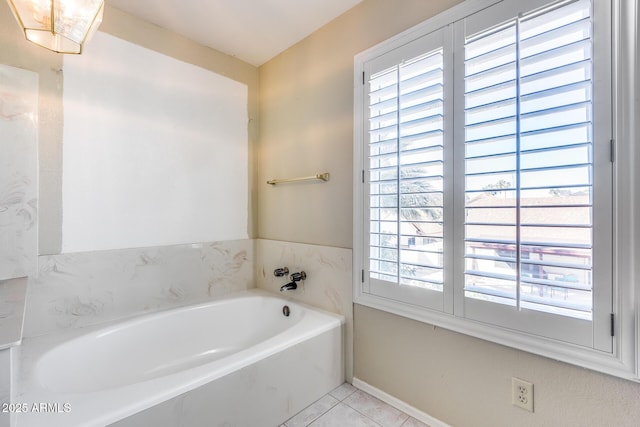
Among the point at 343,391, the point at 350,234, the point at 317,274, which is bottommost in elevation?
the point at 343,391

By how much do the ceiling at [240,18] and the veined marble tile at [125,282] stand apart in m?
1.58

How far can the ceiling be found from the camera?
5.94 ft

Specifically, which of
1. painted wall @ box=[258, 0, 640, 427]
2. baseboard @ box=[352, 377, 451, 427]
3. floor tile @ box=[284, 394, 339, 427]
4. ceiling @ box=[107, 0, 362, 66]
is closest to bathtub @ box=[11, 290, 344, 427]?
floor tile @ box=[284, 394, 339, 427]

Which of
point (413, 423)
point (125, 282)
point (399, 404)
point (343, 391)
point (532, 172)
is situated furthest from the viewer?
point (125, 282)

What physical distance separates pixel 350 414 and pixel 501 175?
1.45 m

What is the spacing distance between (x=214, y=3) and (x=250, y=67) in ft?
2.48

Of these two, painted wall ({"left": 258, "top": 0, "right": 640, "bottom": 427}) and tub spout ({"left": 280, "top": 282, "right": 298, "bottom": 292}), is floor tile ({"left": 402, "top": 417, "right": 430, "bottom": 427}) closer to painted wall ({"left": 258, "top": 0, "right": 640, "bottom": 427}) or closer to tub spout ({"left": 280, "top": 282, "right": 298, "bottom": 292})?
painted wall ({"left": 258, "top": 0, "right": 640, "bottom": 427})

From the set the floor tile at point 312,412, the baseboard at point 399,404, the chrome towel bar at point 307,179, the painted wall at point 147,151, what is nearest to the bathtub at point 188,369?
the floor tile at point 312,412

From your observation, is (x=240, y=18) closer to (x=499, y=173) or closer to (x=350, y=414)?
(x=499, y=173)

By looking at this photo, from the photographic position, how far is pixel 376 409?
63.5 inches

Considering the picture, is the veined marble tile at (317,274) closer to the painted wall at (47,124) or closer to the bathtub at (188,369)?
the bathtub at (188,369)

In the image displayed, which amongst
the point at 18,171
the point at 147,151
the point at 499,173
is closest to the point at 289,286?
the point at 147,151

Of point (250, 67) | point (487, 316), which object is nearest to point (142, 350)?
point (487, 316)

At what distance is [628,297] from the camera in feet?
3.16
